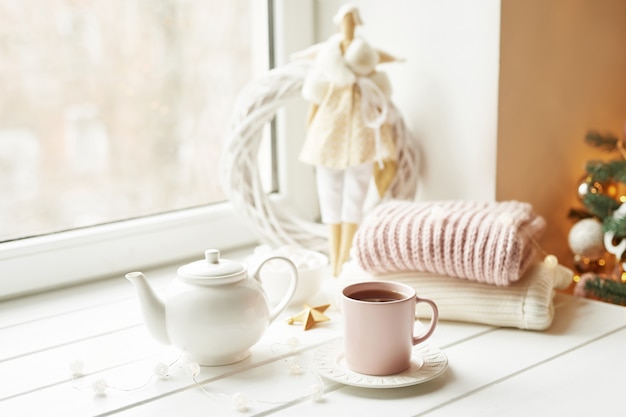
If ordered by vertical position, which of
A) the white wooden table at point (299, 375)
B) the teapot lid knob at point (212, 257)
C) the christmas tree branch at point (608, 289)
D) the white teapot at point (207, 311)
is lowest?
the white wooden table at point (299, 375)

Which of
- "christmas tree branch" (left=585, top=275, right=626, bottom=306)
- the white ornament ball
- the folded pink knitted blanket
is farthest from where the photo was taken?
the white ornament ball

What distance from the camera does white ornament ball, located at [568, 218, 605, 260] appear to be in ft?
3.73

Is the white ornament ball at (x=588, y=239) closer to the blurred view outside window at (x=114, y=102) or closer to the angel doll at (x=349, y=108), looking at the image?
the angel doll at (x=349, y=108)

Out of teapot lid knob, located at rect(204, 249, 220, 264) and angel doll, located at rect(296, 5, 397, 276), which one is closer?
teapot lid knob, located at rect(204, 249, 220, 264)

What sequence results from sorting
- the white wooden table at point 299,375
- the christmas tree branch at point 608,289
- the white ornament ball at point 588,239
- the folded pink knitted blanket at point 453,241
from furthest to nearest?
the white ornament ball at point 588,239 < the christmas tree branch at point 608,289 < the folded pink knitted blanket at point 453,241 < the white wooden table at point 299,375

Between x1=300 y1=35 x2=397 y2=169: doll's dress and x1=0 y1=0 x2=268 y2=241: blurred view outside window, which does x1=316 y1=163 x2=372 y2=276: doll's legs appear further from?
x1=0 y1=0 x2=268 y2=241: blurred view outside window

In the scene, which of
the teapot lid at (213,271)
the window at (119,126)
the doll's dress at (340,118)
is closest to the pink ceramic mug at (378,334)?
the teapot lid at (213,271)

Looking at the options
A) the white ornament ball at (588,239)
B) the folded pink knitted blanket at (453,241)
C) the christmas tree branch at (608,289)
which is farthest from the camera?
the white ornament ball at (588,239)

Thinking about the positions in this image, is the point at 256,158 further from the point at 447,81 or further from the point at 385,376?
the point at 385,376

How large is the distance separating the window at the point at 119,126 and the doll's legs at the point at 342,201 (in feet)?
0.83

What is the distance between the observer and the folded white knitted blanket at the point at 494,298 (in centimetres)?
90

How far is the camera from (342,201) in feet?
3.86

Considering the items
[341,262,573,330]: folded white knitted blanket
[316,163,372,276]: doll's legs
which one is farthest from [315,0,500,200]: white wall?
[341,262,573,330]: folded white knitted blanket

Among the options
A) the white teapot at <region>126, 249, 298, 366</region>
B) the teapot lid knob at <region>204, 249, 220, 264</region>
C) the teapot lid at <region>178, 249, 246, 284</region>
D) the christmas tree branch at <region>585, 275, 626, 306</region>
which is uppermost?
the teapot lid knob at <region>204, 249, 220, 264</region>
